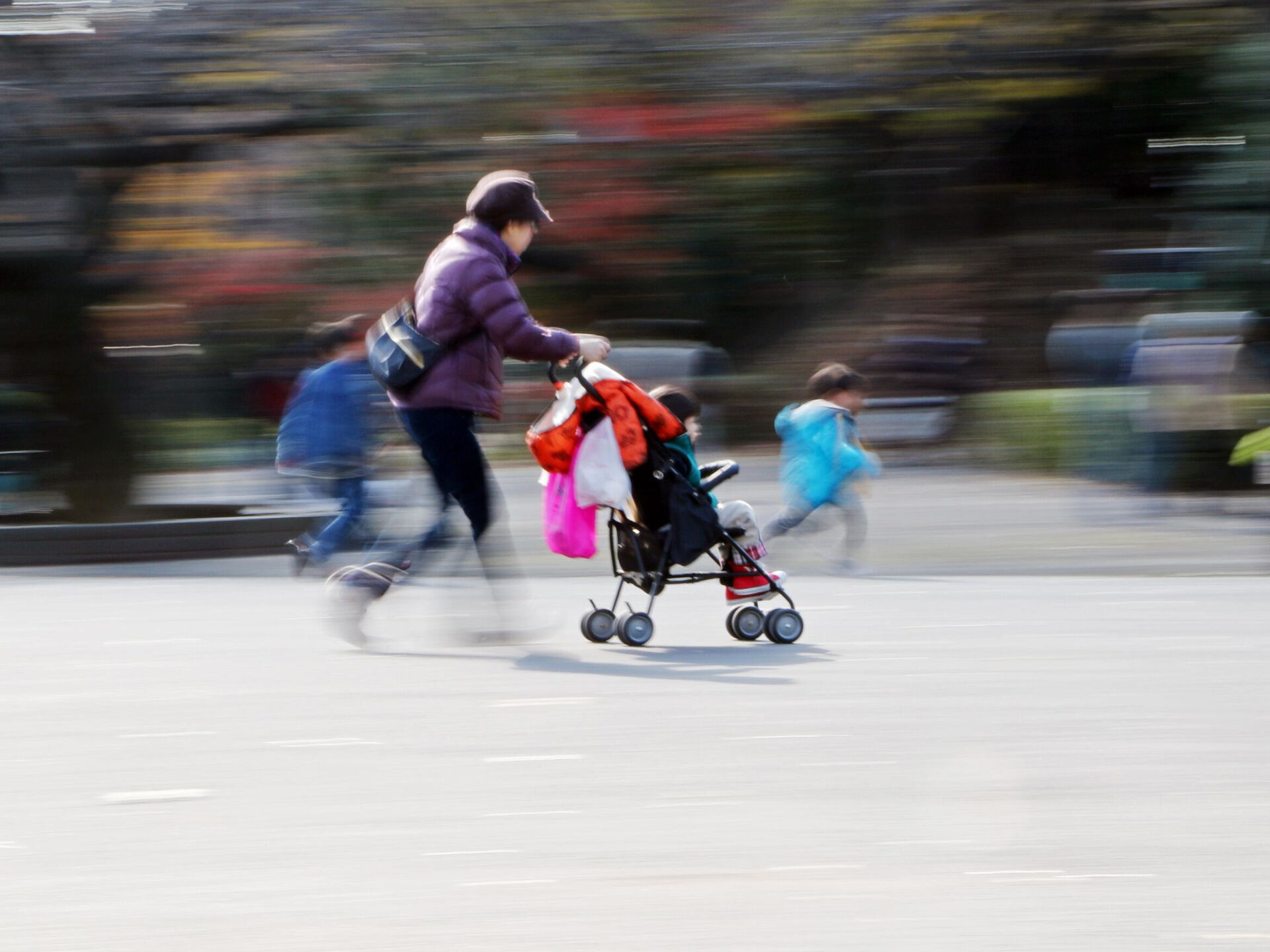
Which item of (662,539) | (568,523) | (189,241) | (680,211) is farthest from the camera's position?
(680,211)

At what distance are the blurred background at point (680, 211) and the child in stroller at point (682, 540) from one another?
6.10m

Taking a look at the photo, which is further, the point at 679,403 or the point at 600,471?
the point at 679,403

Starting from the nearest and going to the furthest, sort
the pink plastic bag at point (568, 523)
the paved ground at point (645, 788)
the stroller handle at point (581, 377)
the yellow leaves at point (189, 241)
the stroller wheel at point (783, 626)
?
the paved ground at point (645, 788) → the stroller handle at point (581, 377) → the pink plastic bag at point (568, 523) → the stroller wheel at point (783, 626) → the yellow leaves at point (189, 241)

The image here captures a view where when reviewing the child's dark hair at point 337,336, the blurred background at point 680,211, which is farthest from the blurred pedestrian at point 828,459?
the blurred background at point 680,211

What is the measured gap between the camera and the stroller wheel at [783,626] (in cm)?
716

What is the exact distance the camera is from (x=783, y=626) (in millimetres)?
7180

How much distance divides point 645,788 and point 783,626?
7.90 feet

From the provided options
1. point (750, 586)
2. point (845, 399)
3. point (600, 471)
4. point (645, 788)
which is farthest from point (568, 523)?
point (845, 399)

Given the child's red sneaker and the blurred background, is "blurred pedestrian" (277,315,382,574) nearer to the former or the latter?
the blurred background

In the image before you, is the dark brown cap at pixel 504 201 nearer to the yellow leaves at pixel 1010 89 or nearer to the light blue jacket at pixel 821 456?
the light blue jacket at pixel 821 456

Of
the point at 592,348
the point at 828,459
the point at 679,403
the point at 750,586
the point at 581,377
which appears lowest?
the point at 828,459

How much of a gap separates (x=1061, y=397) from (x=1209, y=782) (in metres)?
10.4

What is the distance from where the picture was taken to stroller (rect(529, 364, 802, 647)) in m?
6.89

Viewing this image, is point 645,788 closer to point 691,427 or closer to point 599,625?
point 599,625
